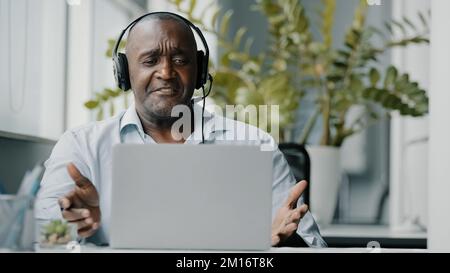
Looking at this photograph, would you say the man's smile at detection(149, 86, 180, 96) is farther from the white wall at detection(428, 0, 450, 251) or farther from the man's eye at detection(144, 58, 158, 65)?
the white wall at detection(428, 0, 450, 251)

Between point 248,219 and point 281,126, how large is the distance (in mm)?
1768

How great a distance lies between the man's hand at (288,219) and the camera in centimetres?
116

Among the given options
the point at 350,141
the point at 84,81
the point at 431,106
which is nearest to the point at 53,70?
the point at 84,81

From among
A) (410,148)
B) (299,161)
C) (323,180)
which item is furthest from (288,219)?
(410,148)

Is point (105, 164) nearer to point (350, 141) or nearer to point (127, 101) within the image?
point (127, 101)

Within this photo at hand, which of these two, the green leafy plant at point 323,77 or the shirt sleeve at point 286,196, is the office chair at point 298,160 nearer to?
the green leafy plant at point 323,77

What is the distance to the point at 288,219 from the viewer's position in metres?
1.17

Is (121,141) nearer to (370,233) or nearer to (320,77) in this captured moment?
(370,233)

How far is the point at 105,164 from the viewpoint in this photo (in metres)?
1.33

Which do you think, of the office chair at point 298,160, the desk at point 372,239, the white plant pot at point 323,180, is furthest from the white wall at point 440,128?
the white plant pot at point 323,180

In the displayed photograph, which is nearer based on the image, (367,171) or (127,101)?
(127,101)
